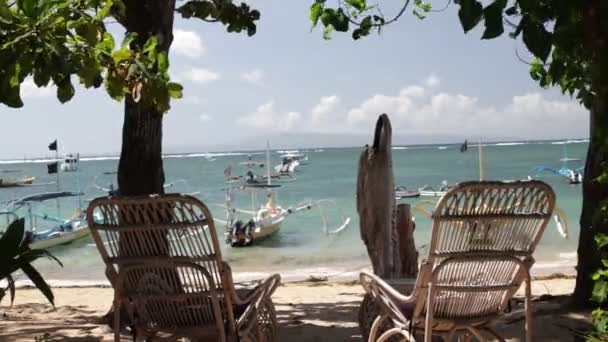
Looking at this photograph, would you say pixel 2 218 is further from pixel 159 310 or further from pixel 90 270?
pixel 159 310

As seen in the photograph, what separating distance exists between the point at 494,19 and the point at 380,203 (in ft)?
7.59

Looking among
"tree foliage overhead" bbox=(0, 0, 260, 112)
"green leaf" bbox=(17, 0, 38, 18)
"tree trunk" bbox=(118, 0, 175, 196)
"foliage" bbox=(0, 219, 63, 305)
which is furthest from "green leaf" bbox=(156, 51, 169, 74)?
"tree trunk" bbox=(118, 0, 175, 196)

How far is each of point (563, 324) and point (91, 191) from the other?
47811mm

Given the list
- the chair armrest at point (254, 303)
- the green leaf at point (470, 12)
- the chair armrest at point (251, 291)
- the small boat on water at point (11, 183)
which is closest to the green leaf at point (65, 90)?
the chair armrest at point (251, 291)

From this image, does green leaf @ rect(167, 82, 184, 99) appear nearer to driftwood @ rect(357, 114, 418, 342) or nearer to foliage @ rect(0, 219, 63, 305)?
foliage @ rect(0, 219, 63, 305)

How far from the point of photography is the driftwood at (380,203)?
147 inches

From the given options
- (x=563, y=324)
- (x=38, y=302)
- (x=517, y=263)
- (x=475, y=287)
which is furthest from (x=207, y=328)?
(x=38, y=302)

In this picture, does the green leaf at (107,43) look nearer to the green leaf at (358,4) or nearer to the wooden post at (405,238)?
the wooden post at (405,238)

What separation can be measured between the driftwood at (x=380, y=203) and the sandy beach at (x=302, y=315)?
21.4 inches

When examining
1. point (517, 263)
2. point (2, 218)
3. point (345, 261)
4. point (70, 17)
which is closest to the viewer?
point (70, 17)

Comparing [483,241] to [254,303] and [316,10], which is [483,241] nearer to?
[254,303]

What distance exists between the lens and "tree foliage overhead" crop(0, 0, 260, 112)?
1.68 meters

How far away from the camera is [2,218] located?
90.2 feet

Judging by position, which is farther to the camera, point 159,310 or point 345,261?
point 345,261
